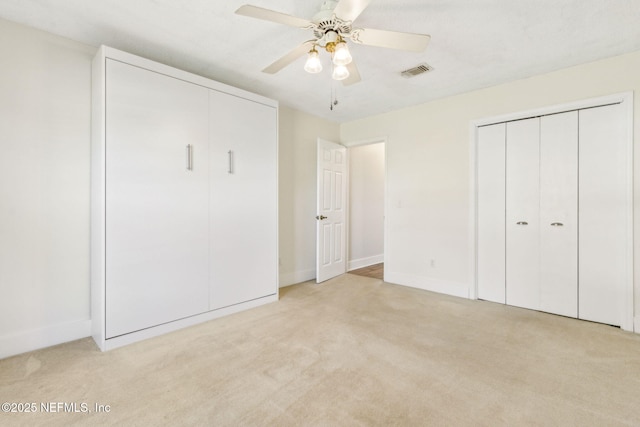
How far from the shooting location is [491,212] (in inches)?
136

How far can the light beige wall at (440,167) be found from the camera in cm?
305

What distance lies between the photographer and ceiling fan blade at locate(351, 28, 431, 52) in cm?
173

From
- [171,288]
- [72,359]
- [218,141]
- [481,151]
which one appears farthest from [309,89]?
[72,359]

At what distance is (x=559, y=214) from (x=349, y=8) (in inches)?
119

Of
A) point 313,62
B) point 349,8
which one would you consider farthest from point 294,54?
point 349,8

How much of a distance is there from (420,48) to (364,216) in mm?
3826

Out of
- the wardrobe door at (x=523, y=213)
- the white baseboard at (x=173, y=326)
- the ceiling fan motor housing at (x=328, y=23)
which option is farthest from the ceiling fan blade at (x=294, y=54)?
the wardrobe door at (x=523, y=213)

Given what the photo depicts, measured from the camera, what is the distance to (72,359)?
2129 millimetres

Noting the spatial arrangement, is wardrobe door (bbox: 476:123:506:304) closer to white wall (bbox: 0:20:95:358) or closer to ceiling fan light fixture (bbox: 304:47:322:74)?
ceiling fan light fixture (bbox: 304:47:322:74)

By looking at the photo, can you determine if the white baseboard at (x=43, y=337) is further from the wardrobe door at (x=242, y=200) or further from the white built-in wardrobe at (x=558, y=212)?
the white built-in wardrobe at (x=558, y=212)

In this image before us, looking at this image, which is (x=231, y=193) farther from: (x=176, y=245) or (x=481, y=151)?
(x=481, y=151)

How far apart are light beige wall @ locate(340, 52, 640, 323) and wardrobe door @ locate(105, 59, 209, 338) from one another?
2.66 m

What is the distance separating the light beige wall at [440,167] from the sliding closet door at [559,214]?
12.6 inches

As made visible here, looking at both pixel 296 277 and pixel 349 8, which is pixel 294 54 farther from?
pixel 296 277
